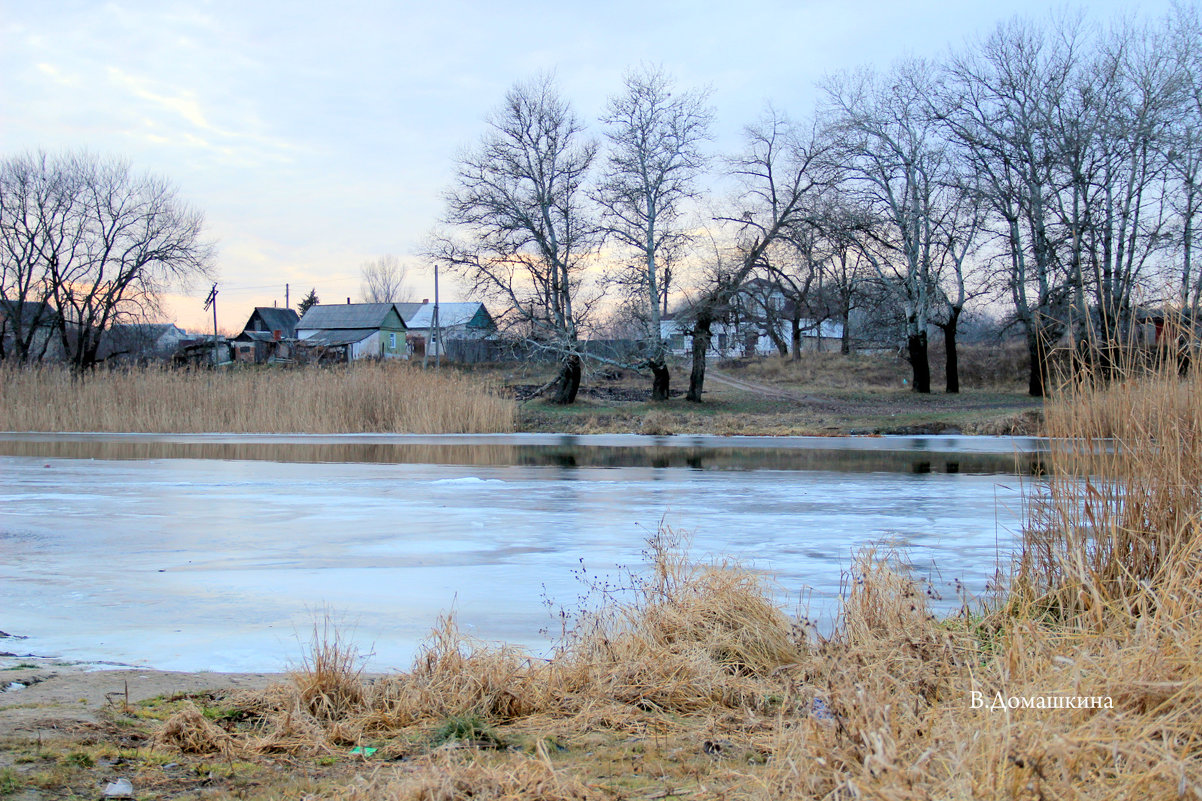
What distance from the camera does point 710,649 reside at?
16.5 ft

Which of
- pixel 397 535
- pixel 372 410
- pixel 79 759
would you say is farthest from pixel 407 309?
pixel 79 759

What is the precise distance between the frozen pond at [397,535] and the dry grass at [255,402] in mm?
7348

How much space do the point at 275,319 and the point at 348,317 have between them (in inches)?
754

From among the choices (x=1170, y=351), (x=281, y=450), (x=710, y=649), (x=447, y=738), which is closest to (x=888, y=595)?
(x=710, y=649)

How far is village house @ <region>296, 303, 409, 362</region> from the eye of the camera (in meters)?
80.1

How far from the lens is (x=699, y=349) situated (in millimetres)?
33156

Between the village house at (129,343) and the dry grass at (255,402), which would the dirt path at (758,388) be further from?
the village house at (129,343)

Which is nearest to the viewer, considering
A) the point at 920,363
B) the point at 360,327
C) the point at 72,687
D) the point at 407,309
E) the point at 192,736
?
the point at 192,736

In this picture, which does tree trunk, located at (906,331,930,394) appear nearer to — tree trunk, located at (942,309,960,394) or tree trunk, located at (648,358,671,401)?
tree trunk, located at (942,309,960,394)

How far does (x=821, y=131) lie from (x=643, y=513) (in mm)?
26477

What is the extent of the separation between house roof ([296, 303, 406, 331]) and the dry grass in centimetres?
5223

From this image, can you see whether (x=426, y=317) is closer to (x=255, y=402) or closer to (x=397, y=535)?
(x=255, y=402)

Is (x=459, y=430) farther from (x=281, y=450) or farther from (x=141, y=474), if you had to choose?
(x=141, y=474)

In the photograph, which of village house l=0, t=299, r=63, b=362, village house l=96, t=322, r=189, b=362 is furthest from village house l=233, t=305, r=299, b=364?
village house l=0, t=299, r=63, b=362
